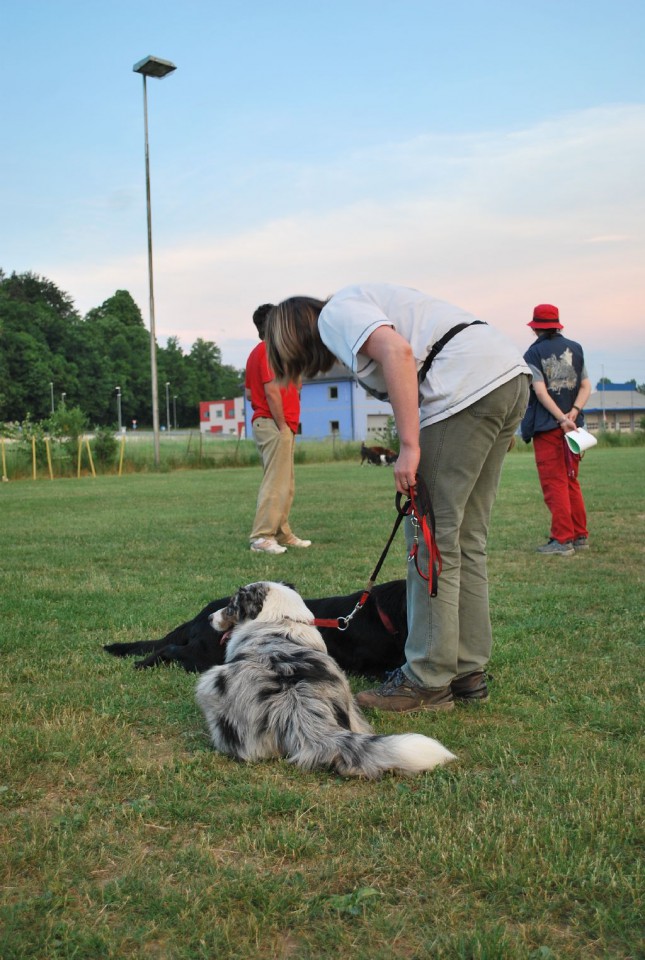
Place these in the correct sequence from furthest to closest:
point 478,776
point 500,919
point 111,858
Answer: point 478,776, point 111,858, point 500,919

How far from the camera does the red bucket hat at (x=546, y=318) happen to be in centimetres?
813

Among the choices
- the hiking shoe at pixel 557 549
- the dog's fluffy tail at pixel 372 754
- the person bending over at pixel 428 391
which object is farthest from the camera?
the hiking shoe at pixel 557 549

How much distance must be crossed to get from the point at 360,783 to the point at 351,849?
487 mm

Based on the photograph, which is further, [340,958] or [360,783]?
[360,783]

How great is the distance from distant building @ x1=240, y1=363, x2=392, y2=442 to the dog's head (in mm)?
62441

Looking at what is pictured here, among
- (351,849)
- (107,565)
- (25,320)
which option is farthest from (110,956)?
(25,320)

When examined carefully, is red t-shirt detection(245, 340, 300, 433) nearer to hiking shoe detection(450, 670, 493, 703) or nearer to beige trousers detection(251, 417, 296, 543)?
beige trousers detection(251, 417, 296, 543)

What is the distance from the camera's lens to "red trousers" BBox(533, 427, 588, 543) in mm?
8008

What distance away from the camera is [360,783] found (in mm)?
2904

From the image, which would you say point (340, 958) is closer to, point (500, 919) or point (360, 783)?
point (500, 919)

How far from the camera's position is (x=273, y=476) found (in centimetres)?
850

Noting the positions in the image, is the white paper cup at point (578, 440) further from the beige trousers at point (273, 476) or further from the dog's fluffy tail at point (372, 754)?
the dog's fluffy tail at point (372, 754)

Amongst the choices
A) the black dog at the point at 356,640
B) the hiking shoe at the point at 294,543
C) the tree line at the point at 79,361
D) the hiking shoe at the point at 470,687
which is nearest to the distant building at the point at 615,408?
the tree line at the point at 79,361

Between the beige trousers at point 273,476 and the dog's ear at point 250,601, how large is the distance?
4.69 m
